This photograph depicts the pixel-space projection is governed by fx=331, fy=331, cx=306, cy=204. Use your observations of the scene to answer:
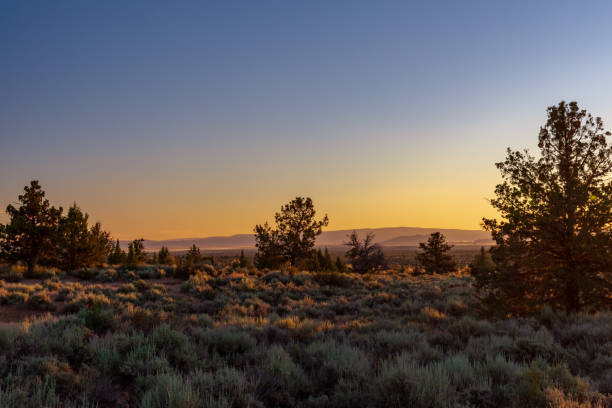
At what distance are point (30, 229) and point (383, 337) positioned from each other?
86.7 feet

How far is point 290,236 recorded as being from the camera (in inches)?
1401

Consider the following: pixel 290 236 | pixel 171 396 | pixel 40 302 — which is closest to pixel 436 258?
pixel 290 236

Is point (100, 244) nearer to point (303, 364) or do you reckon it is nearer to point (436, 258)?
point (303, 364)

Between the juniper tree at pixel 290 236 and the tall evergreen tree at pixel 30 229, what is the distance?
57.9 feet

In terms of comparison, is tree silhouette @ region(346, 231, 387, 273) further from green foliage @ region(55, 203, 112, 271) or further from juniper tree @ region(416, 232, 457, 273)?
green foliage @ region(55, 203, 112, 271)

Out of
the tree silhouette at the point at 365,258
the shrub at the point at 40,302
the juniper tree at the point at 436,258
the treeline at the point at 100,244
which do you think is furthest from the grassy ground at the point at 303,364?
the juniper tree at the point at 436,258

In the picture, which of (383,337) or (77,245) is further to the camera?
(77,245)

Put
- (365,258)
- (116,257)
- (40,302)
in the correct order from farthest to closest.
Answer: (365,258) < (116,257) < (40,302)

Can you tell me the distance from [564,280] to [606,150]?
3.91 metres

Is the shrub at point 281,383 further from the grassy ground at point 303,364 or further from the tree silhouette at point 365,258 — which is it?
the tree silhouette at point 365,258

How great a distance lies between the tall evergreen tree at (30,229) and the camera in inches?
915

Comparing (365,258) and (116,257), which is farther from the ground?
(116,257)

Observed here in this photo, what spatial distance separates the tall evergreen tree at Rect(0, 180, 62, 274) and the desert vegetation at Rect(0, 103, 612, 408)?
688 cm

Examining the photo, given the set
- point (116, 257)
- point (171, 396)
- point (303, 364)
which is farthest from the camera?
point (116, 257)
